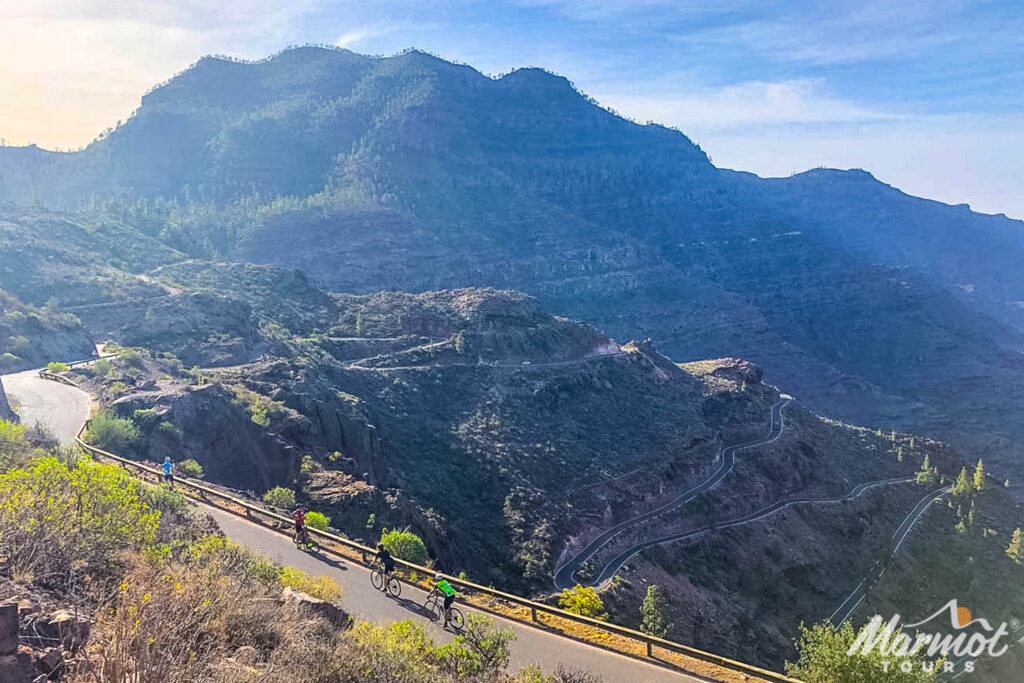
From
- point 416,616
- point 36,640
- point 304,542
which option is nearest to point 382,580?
point 416,616

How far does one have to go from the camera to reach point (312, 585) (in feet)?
48.7

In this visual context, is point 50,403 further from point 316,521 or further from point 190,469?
point 316,521

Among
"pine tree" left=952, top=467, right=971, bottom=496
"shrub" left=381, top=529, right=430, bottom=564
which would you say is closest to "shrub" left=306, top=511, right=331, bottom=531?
"shrub" left=381, top=529, right=430, bottom=564

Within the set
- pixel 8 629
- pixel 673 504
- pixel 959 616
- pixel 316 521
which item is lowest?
pixel 959 616

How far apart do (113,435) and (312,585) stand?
20.3 metres

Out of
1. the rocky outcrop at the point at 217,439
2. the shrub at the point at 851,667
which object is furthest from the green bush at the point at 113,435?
the shrub at the point at 851,667

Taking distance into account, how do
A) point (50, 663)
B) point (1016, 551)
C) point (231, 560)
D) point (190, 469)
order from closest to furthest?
1. point (50, 663)
2. point (231, 560)
3. point (190, 469)
4. point (1016, 551)

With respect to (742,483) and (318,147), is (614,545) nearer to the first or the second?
(742,483)

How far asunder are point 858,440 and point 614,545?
126 feet

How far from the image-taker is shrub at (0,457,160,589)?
35.7 ft

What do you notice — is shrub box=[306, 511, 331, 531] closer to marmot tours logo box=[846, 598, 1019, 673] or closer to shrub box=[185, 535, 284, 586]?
shrub box=[185, 535, 284, 586]

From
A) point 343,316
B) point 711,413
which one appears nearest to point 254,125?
point 343,316

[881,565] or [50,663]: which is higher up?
[50,663]

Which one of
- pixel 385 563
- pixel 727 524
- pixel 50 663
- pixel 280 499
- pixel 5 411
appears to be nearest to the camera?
pixel 50 663
